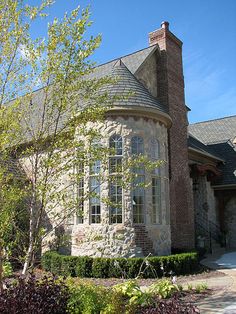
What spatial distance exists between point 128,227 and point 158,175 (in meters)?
2.34

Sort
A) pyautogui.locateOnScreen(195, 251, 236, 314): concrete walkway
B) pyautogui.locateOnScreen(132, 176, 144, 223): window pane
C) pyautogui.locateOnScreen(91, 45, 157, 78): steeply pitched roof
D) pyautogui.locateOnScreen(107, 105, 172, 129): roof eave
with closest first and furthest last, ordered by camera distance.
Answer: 1. pyautogui.locateOnScreen(195, 251, 236, 314): concrete walkway
2. pyautogui.locateOnScreen(132, 176, 144, 223): window pane
3. pyautogui.locateOnScreen(107, 105, 172, 129): roof eave
4. pyautogui.locateOnScreen(91, 45, 157, 78): steeply pitched roof

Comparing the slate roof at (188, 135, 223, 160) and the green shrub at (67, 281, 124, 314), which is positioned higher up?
the slate roof at (188, 135, 223, 160)

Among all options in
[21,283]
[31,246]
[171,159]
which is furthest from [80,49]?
[171,159]

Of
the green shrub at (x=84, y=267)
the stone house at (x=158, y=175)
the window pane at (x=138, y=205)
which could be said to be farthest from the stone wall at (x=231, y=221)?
the green shrub at (x=84, y=267)

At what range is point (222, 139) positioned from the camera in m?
22.3

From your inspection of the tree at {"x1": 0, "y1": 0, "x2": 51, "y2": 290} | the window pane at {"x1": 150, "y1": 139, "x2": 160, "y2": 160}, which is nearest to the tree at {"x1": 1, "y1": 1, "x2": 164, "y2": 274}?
the tree at {"x1": 0, "y1": 0, "x2": 51, "y2": 290}

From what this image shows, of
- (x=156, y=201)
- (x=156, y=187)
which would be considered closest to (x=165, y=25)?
(x=156, y=187)

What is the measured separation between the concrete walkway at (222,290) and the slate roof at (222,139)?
273 inches

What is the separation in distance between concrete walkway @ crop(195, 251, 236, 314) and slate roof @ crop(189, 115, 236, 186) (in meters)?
6.94

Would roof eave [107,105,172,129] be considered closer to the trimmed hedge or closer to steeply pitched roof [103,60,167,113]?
steeply pitched roof [103,60,167,113]

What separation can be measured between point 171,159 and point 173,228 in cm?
293

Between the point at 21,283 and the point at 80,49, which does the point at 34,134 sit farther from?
the point at 21,283

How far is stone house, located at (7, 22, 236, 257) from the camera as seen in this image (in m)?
11.2

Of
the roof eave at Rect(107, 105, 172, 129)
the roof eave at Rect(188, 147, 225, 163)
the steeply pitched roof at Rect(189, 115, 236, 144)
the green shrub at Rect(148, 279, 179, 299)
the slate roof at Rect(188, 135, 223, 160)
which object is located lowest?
the green shrub at Rect(148, 279, 179, 299)
